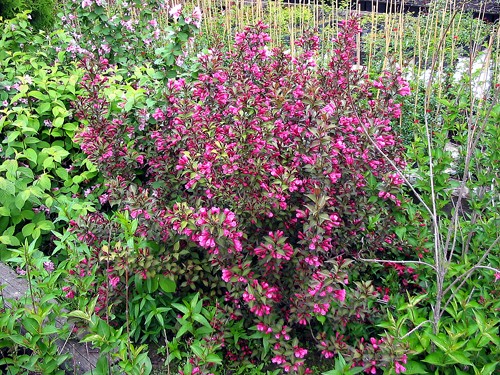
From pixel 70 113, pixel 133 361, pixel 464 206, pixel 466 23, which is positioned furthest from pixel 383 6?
pixel 133 361

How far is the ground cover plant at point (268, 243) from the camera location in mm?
2006

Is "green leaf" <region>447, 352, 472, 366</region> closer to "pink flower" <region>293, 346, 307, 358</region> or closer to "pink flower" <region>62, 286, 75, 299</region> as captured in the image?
"pink flower" <region>293, 346, 307, 358</region>

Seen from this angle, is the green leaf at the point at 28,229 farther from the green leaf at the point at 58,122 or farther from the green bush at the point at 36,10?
the green bush at the point at 36,10

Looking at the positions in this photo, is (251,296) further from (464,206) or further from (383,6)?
(383,6)

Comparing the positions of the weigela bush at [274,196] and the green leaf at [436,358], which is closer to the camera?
the green leaf at [436,358]

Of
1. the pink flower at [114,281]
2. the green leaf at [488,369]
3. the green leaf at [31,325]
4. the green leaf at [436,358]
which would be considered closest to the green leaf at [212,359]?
the pink flower at [114,281]

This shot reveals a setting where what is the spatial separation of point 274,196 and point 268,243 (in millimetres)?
195

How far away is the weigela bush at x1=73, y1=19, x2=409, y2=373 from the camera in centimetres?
208

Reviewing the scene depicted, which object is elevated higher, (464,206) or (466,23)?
(466,23)

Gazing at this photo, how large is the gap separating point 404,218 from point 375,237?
19 cm

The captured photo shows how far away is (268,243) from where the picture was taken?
6.97 feet

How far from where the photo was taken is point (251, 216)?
2.22m

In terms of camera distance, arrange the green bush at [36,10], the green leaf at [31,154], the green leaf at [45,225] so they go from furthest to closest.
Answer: the green bush at [36,10] → the green leaf at [31,154] → the green leaf at [45,225]

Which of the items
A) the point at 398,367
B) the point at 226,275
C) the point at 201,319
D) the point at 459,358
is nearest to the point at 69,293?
the point at 201,319
